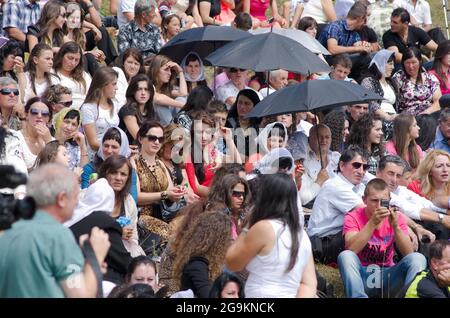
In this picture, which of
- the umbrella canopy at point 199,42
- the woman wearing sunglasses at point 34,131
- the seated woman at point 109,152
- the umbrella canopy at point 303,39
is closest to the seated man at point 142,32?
the umbrella canopy at point 199,42

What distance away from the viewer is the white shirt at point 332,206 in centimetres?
1103

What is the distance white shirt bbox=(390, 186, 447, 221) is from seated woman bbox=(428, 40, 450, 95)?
13.5 feet

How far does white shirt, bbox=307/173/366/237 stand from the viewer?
36.2 ft

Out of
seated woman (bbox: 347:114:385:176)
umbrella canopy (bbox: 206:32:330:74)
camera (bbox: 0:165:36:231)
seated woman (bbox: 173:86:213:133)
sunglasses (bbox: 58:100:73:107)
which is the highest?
camera (bbox: 0:165:36:231)

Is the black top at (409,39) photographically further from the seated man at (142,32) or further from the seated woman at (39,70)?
the seated woman at (39,70)

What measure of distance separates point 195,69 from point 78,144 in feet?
10.7

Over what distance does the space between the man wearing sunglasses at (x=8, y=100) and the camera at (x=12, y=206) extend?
554cm

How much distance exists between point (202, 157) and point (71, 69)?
7.08 feet

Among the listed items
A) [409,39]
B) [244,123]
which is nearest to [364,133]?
[244,123]

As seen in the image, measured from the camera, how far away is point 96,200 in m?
9.87

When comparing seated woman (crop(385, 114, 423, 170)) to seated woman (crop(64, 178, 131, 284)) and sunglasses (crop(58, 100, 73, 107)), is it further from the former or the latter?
seated woman (crop(64, 178, 131, 284))

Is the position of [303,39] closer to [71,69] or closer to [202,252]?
[71,69]

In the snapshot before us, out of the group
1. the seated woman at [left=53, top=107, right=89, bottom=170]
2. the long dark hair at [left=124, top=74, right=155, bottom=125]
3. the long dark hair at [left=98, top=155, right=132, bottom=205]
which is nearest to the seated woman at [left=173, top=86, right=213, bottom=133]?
the long dark hair at [left=124, top=74, right=155, bottom=125]
